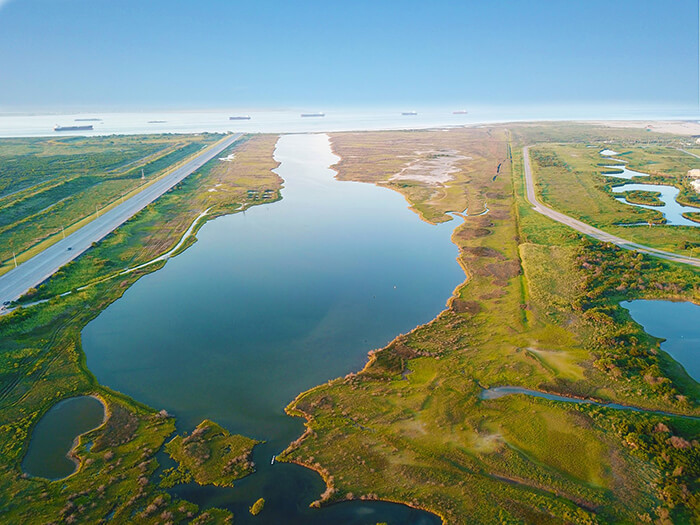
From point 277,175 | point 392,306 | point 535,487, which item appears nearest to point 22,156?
point 277,175

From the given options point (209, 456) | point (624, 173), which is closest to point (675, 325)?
point (209, 456)

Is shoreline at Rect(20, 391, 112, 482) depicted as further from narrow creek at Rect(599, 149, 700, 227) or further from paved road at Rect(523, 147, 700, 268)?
narrow creek at Rect(599, 149, 700, 227)

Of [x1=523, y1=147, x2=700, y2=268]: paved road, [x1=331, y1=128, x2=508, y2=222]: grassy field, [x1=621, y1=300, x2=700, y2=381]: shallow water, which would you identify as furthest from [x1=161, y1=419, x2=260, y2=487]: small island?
[x1=523, y1=147, x2=700, y2=268]: paved road

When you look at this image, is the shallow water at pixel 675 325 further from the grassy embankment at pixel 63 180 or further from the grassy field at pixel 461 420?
the grassy embankment at pixel 63 180

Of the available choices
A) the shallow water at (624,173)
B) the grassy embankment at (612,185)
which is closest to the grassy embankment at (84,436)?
the grassy embankment at (612,185)

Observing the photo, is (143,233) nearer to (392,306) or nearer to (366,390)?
(392,306)

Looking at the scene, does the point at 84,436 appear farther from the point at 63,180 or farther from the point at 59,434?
the point at 63,180
